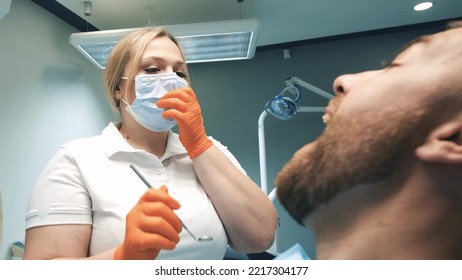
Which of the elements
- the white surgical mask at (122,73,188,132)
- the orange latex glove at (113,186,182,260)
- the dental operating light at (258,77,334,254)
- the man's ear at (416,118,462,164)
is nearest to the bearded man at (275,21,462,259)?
the man's ear at (416,118,462,164)

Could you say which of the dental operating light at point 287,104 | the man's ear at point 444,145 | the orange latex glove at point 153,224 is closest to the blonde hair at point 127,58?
the orange latex glove at point 153,224

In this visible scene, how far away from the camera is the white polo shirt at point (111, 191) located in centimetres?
69

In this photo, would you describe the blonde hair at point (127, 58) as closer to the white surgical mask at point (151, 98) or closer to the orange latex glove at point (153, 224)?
the white surgical mask at point (151, 98)

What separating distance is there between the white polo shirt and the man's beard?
0.94 feet

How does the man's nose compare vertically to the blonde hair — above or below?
below

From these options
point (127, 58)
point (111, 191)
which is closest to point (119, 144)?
point (111, 191)

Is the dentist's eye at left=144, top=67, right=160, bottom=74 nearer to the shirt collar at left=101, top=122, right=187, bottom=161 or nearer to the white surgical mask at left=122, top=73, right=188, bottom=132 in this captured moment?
the white surgical mask at left=122, top=73, right=188, bottom=132

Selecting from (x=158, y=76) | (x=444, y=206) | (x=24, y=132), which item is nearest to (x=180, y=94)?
(x=158, y=76)

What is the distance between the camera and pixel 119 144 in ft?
2.65

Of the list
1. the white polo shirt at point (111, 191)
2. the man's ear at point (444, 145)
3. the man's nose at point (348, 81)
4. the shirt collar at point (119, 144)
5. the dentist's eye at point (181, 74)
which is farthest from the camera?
the dentist's eye at point (181, 74)

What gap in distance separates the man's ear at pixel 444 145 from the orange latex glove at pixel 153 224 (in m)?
0.39

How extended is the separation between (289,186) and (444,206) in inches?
8.8

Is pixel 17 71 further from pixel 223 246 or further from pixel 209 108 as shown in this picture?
pixel 223 246

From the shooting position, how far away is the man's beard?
478mm
